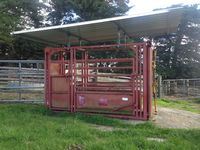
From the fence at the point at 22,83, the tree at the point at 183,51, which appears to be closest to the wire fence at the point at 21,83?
the fence at the point at 22,83

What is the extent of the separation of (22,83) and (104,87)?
3574 millimetres

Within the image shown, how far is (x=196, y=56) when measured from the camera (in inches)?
1815

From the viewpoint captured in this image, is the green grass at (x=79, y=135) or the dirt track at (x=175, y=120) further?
the dirt track at (x=175, y=120)

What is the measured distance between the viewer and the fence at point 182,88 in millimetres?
24484

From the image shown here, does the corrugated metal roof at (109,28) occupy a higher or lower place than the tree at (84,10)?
lower

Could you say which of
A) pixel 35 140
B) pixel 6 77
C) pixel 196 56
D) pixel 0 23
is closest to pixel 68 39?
pixel 6 77

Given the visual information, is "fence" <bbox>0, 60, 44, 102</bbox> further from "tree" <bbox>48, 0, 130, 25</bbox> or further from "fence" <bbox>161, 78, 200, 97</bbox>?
"tree" <bbox>48, 0, 130, 25</bbox>

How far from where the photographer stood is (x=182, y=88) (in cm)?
2536

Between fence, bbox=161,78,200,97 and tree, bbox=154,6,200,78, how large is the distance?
61.9ft

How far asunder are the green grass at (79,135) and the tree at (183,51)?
3601 centimetres

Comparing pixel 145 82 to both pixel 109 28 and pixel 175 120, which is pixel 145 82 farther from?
pixel 109 28

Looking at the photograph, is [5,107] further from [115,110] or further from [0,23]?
[0,23]

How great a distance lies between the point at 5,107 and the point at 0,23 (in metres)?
26.1

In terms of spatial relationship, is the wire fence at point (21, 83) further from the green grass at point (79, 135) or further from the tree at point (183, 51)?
the tree at point (183, 51)
